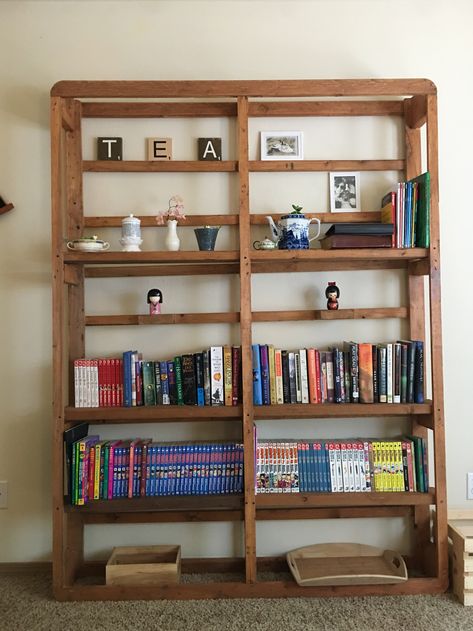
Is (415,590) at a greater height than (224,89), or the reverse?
(224,89)

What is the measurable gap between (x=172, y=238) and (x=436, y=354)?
121cm

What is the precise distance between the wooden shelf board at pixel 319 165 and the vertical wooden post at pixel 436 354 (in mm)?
261

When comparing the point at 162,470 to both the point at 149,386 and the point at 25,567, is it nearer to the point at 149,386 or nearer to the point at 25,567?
the point at 149,386

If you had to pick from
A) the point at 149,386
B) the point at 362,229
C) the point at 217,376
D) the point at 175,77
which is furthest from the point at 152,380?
the point at 175,77

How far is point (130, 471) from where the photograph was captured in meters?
2.07

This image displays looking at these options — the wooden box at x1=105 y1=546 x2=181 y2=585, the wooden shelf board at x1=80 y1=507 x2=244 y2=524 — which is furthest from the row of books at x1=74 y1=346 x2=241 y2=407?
the wooden box at x1=105 y1=546 x2=181 y2=585

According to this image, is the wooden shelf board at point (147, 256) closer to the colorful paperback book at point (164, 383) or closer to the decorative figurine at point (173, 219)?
the decorative figurine at point (173, 219)

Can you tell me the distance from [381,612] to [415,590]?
0.21 metres

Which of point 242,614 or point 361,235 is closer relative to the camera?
point 242,614

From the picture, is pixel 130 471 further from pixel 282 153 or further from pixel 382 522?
pixel 282 153

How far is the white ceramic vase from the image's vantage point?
209 centimetres

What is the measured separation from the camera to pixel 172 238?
210cm

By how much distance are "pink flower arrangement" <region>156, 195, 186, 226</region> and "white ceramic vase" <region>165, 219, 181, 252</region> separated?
0.11 feet

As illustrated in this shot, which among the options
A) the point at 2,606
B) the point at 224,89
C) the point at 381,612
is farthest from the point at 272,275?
the point at 2,606
